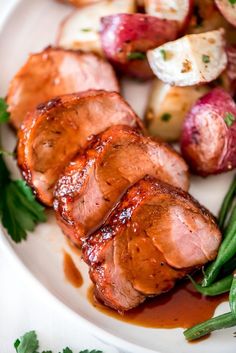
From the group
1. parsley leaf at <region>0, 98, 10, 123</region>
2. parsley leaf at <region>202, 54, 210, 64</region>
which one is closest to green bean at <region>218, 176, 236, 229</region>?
parsley leaf at <region>202, 54, 210, 64</region>

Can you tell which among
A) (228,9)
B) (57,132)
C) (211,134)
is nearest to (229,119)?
(211,134)

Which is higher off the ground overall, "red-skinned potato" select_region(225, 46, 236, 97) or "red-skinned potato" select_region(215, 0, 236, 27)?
"red-skinned potato" select_region(215, 0, 236, 27)

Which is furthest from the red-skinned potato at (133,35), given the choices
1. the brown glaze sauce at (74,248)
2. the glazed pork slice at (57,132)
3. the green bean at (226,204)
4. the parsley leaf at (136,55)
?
the brown glaze sauce at (74,248)

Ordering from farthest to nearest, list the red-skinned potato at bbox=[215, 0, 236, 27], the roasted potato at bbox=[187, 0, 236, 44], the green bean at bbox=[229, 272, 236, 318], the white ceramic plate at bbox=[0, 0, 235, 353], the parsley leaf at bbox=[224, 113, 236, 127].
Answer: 1. the roasted potato at bbox=[187, 0, 236, 44]
2. the red-skinned potato at bbox=[215, 0, 236, 27]
3. the parsley leaf at bbox=[224, 113, 236, 127]
4. the white ceramic plate at bbox=[0, 0, 235, 353]
5. the green bean at bbox=[229, 272, 236, 318]

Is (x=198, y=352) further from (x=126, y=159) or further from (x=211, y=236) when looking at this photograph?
(x=126, y=159)

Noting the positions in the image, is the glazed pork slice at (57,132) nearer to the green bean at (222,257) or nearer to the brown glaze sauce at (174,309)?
the brown glaze sauce at (174,309)

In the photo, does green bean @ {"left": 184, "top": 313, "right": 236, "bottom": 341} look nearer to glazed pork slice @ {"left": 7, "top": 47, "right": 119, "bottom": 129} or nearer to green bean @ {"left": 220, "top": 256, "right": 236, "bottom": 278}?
green bean @ {"left": 220, "top": 256, "right": 236, "bottom": 278}
